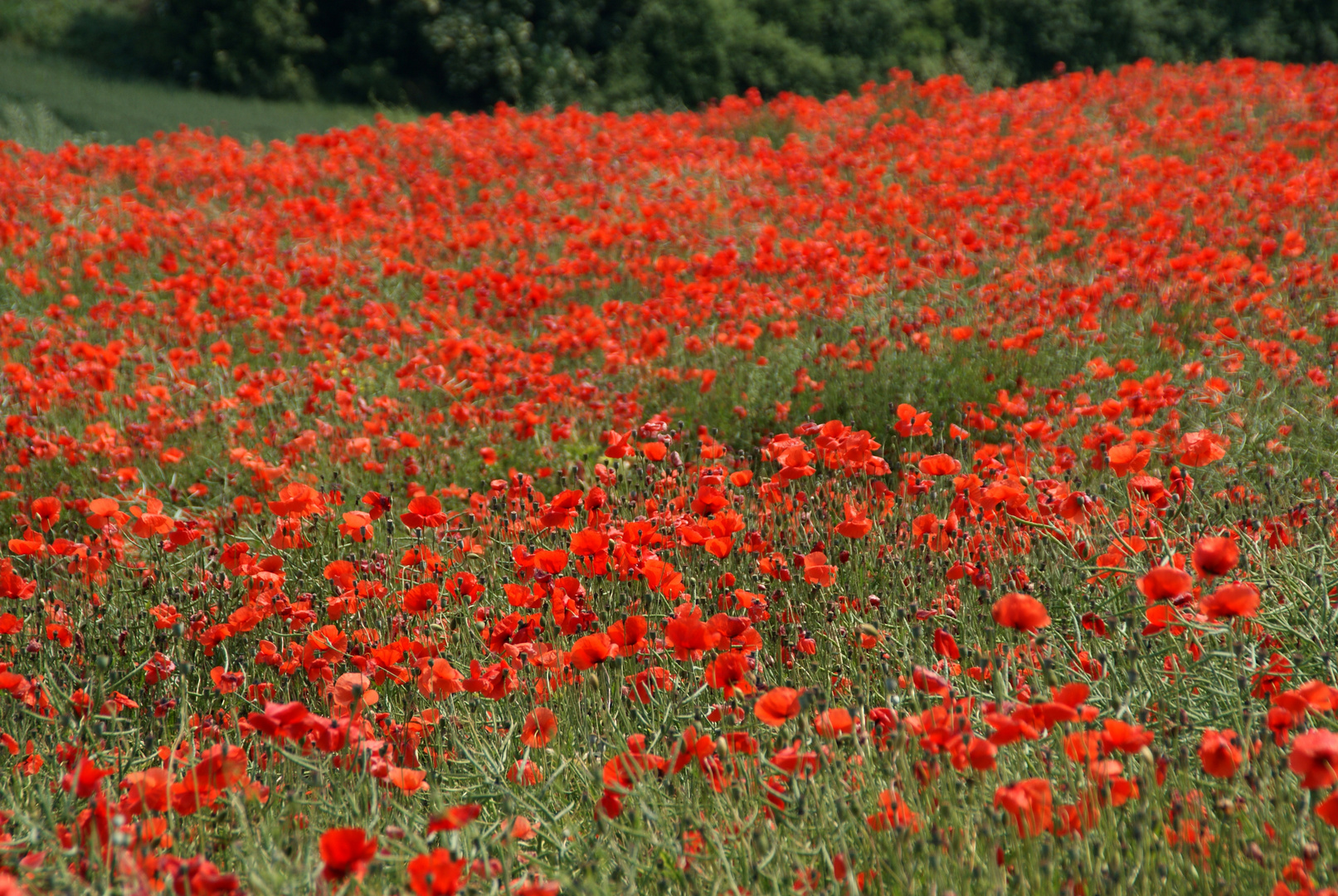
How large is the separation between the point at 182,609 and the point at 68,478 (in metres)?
2.01

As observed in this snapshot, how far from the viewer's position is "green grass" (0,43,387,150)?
1315 centimetres

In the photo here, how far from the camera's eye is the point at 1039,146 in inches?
368

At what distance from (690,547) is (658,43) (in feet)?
51.1

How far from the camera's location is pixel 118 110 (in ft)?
48.0

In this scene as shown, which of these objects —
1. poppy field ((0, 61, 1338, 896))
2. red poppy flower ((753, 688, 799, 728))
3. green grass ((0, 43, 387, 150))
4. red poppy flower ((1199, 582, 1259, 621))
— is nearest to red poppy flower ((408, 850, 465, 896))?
poppy field ((0, 61, 1338, 896))

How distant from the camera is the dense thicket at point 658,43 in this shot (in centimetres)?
1675

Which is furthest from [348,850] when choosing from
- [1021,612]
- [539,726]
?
[1021,612]

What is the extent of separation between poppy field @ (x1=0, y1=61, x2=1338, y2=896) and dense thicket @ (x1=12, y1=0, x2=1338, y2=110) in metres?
9.59

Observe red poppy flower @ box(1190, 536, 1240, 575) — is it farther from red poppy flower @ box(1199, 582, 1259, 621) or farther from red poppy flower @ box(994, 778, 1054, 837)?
red poppy flower @ box(994, 778, 1054, 837)

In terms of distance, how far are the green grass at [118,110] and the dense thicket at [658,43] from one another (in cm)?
109

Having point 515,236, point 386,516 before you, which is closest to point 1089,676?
point 386,516

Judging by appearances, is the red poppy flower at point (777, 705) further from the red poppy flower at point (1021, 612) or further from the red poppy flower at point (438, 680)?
the red poppy flower at point (438, 680)

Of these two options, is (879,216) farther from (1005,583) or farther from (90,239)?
(90,239)

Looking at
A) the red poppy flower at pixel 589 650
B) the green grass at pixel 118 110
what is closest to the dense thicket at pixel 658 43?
the green grass at pixel 118 110
